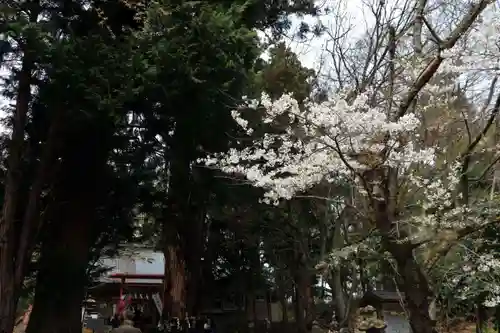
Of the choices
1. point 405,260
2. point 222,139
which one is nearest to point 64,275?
point 222,139

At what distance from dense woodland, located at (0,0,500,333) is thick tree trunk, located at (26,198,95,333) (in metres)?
0.03

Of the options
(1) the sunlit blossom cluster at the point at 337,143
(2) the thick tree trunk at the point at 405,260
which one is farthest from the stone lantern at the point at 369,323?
(1) the sunlit blossom cluster at the point at 337,143

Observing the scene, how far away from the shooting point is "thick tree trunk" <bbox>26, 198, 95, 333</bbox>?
9.38 meters

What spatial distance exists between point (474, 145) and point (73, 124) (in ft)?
20.3

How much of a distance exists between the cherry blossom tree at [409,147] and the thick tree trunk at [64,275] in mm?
2654

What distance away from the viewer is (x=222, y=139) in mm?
9727

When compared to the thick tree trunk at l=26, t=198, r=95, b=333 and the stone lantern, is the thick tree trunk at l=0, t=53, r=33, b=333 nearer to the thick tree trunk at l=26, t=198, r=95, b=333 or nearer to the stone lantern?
the thick tree trunk at l=26, t=198, r=95, b=333

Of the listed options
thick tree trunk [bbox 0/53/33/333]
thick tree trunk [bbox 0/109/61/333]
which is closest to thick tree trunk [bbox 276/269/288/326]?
thick tree trunk [bbox 0/109/61/333]

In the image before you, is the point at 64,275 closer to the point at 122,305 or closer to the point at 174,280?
the point at 122,305

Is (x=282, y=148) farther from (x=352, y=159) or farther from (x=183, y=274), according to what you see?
(x=183, y=274)

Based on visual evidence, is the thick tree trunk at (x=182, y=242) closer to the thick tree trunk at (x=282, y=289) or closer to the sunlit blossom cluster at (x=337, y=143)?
the sunlit blossom cluster at (x=337, y=143)

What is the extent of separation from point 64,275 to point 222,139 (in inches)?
145

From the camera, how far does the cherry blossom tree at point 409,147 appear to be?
6.90 m

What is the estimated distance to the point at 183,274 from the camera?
1431 cm
